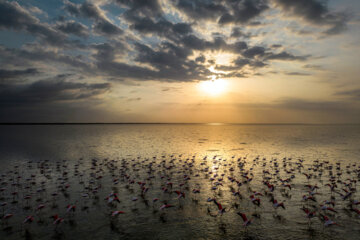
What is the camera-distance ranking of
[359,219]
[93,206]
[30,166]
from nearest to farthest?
[359,219]
[93,206]
[30,166]

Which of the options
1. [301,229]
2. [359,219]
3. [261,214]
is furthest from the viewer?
[261,214]

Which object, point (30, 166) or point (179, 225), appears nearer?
point (179, 225)

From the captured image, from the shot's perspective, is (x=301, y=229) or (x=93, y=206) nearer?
(x=301, y=229)

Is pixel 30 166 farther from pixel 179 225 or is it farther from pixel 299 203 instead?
pixel 299 203

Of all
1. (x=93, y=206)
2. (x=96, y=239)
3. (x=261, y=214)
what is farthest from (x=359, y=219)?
(x=93, y=206)

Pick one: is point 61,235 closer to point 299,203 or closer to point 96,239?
point 96,239

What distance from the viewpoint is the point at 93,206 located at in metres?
18.8

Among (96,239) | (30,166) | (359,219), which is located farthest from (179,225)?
(30,166)

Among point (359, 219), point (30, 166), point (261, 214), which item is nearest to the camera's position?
point (359, 219)

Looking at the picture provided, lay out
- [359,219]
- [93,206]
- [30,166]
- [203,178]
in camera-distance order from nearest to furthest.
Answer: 1. [359,219]
2. [93,206]
3. [203,178]
4. [30,166]

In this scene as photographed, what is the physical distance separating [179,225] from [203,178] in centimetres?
1322

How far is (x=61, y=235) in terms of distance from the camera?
46.5 feet

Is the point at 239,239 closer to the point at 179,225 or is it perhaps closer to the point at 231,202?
the point at 179,225

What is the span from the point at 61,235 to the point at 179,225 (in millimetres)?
8083
